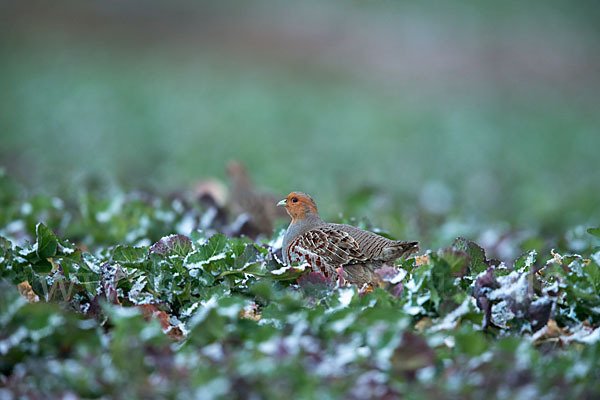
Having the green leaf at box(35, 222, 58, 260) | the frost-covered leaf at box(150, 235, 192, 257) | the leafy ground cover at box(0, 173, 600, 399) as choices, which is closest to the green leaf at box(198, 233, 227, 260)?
the leafy ground cover at box(0, 173, 600, 399)

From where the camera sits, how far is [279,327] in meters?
2.91

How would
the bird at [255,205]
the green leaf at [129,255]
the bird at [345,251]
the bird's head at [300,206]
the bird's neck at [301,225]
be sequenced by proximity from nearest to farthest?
the green leaf at [129,255] < the bird at [345,251] < the bird's neck at [301,225] < the bird's head at [300,206] < the bird at [255,205]

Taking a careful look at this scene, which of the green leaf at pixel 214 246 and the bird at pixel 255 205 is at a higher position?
the bird at pixel 255 205

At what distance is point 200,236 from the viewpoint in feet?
13.9

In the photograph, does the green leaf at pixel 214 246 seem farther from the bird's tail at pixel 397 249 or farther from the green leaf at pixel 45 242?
the bird's tail at pixel 397 249

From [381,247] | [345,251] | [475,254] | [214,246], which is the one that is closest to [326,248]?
[345,251]

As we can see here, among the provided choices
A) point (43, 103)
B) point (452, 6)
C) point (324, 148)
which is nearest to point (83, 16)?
point (43, 103)

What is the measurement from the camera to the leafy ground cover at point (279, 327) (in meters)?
2.40

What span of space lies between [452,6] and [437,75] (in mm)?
7644

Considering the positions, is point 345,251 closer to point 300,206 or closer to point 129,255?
point 300,206

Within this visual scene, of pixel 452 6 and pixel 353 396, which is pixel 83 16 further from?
pixel 353 396

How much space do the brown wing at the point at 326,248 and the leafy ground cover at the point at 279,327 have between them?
0.79 ft

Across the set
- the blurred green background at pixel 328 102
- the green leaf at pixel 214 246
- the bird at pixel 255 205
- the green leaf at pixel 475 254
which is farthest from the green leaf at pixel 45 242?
the blurred green background at pixel 328 102

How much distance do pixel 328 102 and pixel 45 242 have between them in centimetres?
1867
